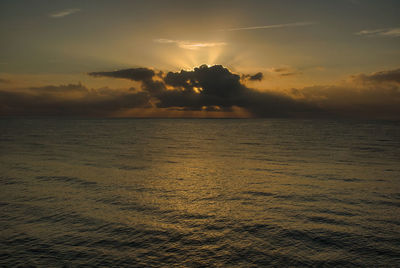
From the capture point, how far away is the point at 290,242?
12375 mm

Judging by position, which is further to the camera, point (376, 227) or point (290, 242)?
point (376, 227)

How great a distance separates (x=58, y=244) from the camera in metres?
12.1

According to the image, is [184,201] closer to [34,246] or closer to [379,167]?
[34,246]

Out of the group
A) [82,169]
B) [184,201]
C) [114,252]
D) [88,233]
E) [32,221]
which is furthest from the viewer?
[82,169]

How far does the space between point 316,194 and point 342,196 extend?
1.60m

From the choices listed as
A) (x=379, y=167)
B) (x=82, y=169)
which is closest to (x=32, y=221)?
(x=82, y=169)

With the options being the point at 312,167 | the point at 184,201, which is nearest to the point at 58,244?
the point at 184,201

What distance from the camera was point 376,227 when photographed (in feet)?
A: 45.5

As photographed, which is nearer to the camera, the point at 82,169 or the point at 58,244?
the point at 58,244

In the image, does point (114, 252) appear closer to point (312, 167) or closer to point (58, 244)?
point (58, 244)

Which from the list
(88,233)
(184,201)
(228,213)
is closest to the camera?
(88,233)

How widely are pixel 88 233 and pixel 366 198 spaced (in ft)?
55.0

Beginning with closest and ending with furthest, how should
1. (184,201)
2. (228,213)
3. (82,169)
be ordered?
(228,213) < (184,201) < (82,169)

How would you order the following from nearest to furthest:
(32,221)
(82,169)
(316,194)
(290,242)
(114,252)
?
(114,252)
(290,242)
(32,221)
(316,194)
(82,169)
